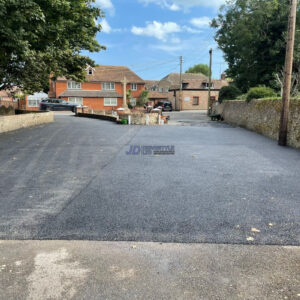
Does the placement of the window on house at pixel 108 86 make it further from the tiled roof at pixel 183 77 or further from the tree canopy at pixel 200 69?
the tree canopy at pixel 200 69

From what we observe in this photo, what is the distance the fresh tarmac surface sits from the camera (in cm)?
418

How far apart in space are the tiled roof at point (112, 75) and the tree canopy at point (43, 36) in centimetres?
2991

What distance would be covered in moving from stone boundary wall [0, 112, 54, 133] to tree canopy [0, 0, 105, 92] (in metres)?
2.26

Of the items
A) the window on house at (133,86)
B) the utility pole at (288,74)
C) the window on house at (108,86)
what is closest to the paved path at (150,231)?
the utility pole at (288,74)

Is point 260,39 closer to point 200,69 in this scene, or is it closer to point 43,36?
point 43,36

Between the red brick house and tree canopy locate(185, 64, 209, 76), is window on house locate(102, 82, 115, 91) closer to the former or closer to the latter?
the red brick house

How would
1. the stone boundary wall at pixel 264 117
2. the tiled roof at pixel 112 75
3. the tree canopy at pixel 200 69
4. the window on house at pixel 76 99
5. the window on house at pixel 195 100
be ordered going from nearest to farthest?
the stone boundary wall at pixel 264 117 < the window on house at pixel 76 99 < the tiled roof at pixel 112 75 < the window on house at pixel 195 100 < the tree canopy at pixel 200 69

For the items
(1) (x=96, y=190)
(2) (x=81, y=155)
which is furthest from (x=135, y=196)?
(2) (x=81, y=155)

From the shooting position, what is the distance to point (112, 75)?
5253 cm

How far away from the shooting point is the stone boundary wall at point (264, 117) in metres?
12.5

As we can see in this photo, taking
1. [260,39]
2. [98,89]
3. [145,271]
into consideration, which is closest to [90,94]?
[98,89]

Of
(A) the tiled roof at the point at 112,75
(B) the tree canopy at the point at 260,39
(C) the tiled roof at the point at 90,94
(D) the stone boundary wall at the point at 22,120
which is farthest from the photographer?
(A) the tiled roof at the point at 112,75

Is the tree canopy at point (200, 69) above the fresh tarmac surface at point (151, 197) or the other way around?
above

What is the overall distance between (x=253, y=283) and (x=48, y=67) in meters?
17.0
